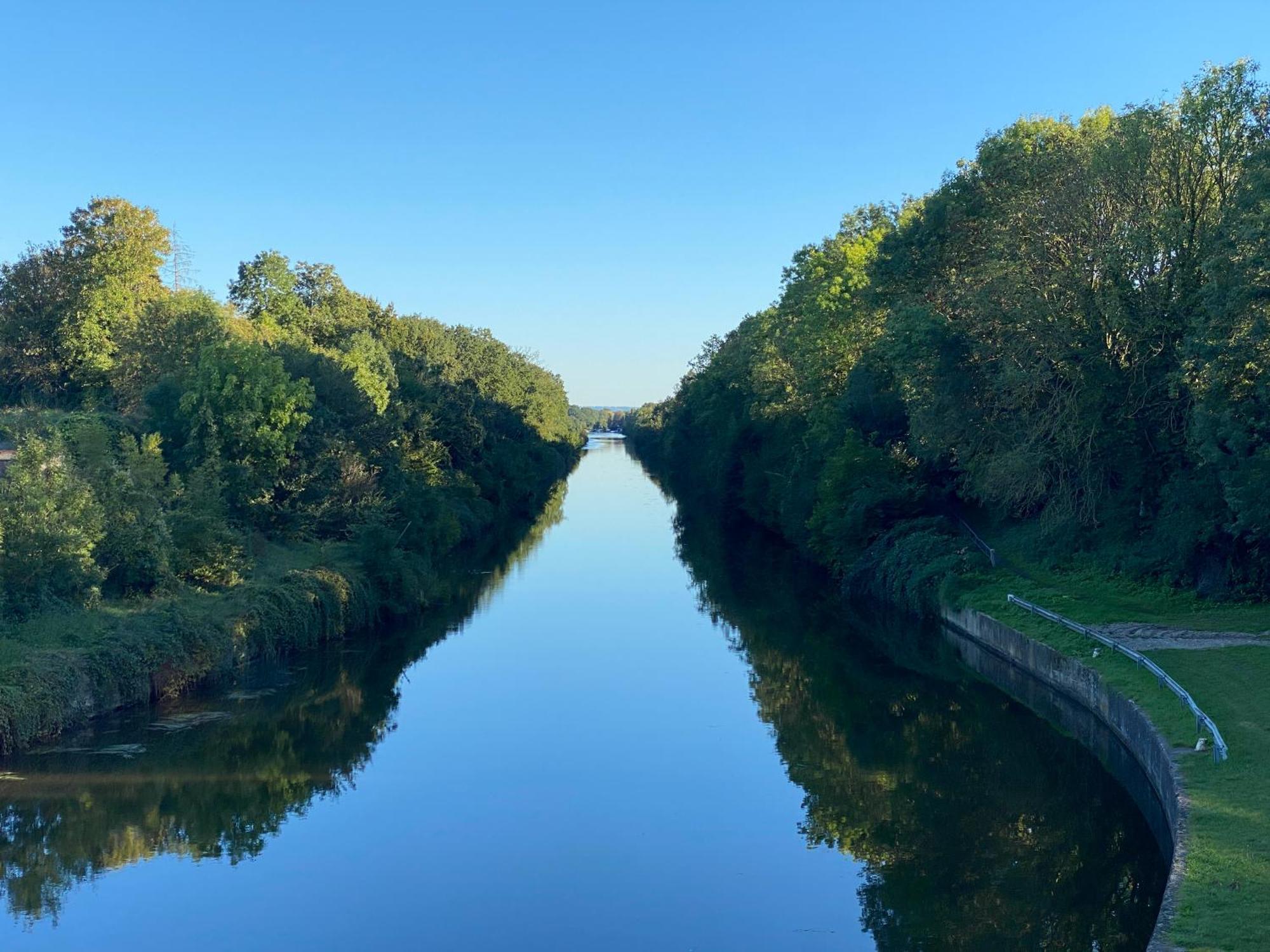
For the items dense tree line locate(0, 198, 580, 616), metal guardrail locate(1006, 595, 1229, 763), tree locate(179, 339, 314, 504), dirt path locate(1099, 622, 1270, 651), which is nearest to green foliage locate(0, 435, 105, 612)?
dense tree line locate(0, 198, 580, 616)

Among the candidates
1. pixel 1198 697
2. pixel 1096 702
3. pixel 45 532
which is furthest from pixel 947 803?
pixel 45 532

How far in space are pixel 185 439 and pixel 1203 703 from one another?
30.5m

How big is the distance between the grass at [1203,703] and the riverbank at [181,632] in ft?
63.1

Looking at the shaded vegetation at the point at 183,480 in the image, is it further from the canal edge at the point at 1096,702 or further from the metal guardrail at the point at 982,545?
the metal guardrail at the point at 982,545

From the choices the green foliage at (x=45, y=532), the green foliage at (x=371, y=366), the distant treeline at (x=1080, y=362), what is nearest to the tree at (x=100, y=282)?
the green foliage at (x=371, y=366)

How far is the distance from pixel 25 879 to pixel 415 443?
3975 centimetres

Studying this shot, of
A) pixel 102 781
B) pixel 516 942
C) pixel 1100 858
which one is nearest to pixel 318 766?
pixel 102 781

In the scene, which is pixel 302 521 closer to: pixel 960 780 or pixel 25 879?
pixel 25 879

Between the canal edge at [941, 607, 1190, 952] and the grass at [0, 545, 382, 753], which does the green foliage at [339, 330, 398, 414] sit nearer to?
the grass at [0, 545, 382, 753]

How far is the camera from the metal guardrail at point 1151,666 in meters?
16.2

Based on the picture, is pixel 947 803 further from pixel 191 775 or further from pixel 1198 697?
pixel 191 775

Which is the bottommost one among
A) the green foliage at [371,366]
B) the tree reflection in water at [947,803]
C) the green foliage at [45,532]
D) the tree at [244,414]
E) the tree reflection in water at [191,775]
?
the tree reflection in water at [947,803]

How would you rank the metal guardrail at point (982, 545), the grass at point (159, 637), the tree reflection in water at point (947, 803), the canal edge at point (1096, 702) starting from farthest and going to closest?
1. the metal guardrail at point (982, 545)
2. the grass at point (159, 637)
3. the tree reflection in water at point (947, 803)
4. the canal edge at point (1096, 702)

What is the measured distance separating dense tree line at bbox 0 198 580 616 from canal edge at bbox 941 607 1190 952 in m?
18.9
